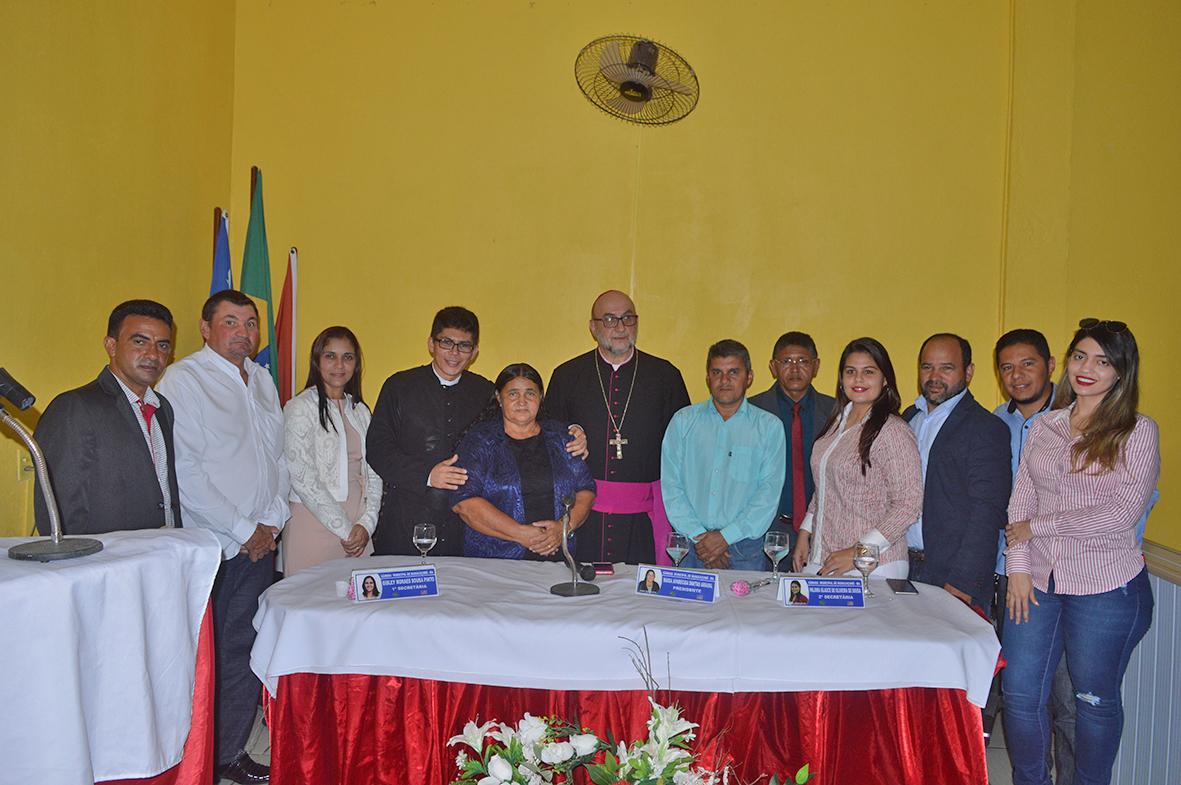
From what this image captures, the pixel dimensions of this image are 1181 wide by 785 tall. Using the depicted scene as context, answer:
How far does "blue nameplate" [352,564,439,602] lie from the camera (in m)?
2.46

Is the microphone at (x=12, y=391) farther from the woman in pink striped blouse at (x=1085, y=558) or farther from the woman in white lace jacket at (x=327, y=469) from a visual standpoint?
the woman in pink striped blouse at (x=1085, y=558)

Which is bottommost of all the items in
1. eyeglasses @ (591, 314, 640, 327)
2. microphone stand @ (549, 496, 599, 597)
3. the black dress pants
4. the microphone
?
the black dress pants

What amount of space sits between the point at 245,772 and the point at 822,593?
223cm

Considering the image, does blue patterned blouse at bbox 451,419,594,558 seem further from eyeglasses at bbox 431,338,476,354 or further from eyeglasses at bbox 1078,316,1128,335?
Answer: eyeglasses at bbox 1078,316,1128,335

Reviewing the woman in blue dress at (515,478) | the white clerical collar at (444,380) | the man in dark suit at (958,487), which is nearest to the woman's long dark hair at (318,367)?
the white clerical collar at (444,380)

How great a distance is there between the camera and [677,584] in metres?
2.57

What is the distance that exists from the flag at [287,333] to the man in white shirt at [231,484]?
140 centimetres

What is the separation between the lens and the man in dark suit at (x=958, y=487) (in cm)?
299

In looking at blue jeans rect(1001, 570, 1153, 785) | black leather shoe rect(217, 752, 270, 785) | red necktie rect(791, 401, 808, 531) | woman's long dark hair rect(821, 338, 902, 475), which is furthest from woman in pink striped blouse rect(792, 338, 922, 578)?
black leather shoe rect(217, 752, 270, 785)

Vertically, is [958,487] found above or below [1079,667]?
above

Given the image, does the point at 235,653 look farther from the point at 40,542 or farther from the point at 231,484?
the point at 40,542

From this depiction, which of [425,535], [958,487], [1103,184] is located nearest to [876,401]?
→ [958,487]

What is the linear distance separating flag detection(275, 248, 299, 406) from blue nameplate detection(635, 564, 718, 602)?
3.06m

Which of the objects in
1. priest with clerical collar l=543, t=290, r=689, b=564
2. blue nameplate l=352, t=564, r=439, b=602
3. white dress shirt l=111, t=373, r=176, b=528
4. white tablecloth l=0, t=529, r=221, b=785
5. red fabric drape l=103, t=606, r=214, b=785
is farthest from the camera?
priest with clerical collar l=543, t=290, r=689, b=564
